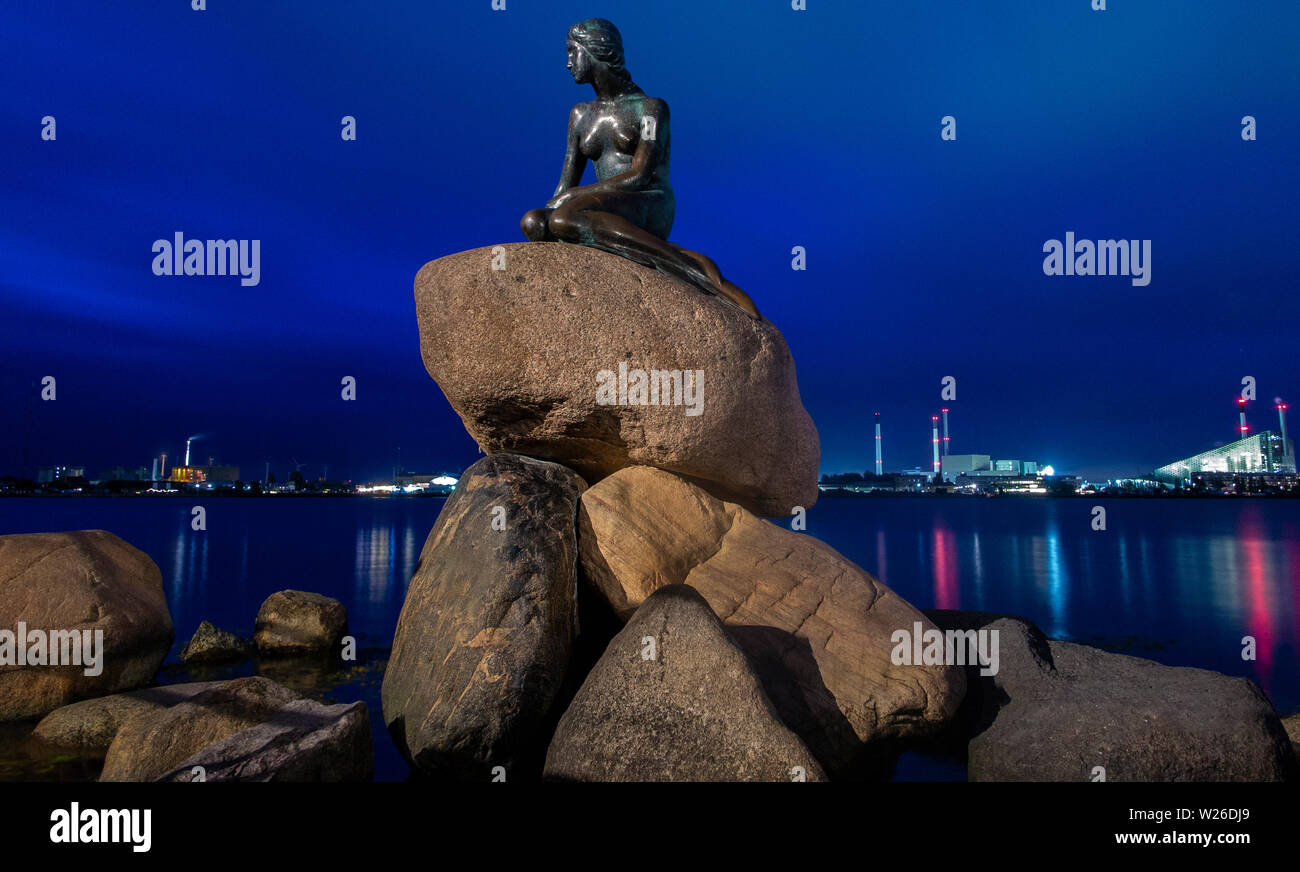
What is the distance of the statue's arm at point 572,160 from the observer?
27.5 feet

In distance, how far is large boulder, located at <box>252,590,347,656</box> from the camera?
11.5 m

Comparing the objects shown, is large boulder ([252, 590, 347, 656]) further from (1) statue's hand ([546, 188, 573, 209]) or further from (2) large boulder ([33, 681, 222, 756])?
(1) statue's hand ([546, 188, 573, 209])

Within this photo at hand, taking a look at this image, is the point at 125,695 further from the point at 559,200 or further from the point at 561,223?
the point at 559,200

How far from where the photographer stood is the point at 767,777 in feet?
15.3

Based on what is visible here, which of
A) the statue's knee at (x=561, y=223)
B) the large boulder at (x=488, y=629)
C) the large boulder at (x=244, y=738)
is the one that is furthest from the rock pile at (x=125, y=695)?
the statue's knee at (x=561, y=223)

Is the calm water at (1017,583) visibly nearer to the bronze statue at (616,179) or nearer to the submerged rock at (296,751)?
the submerged rock at (296,751)

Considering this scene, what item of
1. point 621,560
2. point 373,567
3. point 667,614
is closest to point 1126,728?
point 667,614

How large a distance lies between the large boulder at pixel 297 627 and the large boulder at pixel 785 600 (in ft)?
23.0

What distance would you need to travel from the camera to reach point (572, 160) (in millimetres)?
8477

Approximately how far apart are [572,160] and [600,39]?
49.5 inches

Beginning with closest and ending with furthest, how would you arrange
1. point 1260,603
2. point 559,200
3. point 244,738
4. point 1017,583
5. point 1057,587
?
1. point 244,738
2. point 559,200
3. point 1260,603
4. point 1057,587
5. point 1017,583

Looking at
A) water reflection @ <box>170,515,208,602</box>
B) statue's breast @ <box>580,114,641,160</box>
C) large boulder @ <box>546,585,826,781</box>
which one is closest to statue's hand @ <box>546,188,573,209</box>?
statue's breast @ <box>580,114,641,160</box>
